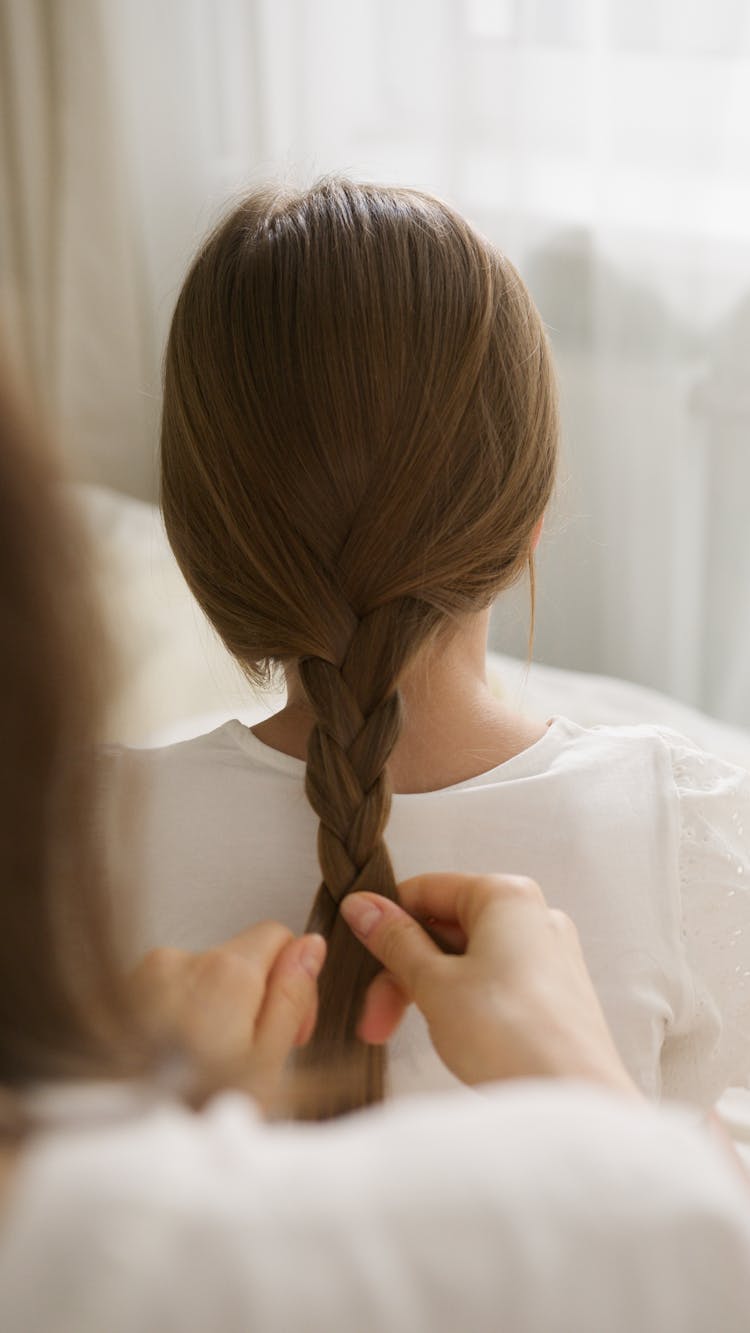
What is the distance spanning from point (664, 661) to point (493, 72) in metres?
0.90

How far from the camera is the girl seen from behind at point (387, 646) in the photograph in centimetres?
85

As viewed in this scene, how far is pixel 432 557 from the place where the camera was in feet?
2.87

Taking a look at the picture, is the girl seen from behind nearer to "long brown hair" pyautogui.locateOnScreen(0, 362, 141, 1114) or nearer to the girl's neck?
the girl's neck

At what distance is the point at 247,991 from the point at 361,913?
0.47 ft

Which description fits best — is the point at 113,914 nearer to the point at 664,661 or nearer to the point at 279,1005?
the point at 279,1005

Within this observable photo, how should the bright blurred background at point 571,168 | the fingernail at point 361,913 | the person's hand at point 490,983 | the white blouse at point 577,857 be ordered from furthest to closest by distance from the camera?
the bright blurred background at point 571,168
the white blouse at point 577,857
the fingernail at point 361,913
the person's hand at point 490,983

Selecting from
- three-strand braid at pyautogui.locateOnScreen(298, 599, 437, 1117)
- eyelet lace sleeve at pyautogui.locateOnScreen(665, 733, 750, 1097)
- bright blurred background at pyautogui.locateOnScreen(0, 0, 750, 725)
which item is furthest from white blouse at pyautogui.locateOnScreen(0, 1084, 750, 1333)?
bright blurred background at pyautogui.locateOnScreen(0, 0, 750, 725)

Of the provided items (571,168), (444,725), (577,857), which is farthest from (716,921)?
(571,168)

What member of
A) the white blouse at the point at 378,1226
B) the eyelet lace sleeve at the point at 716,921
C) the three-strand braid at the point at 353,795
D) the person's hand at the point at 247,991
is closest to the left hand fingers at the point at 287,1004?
the person's hand at the point at 247,991

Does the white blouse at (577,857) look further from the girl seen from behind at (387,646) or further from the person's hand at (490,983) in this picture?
the person's hand at (490,983)

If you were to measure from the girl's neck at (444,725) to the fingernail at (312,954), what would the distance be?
24cm

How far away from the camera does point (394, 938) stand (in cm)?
75

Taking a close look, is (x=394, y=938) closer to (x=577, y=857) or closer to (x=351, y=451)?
(x=577, y=857)

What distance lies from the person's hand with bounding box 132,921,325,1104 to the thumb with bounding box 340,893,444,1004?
6 centimetres
